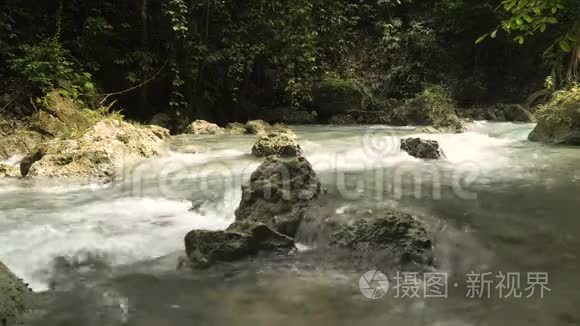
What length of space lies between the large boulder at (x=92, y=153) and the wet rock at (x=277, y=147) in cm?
171

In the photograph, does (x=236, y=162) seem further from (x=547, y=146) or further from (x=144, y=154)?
(x=547, y=146)

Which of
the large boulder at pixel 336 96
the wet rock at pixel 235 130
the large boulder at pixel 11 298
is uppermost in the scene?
the large boulder at pixel 336 96

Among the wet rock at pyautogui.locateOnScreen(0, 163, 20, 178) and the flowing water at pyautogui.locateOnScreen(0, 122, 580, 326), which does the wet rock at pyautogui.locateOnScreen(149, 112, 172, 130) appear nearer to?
the flowing water at pyautogui.locateOnScreen(0, 122, 580, 326)

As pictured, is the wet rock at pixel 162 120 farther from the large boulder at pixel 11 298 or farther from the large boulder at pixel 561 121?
Result: the large boulder at pixel 11 298

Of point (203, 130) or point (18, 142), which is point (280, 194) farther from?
point (203, 130)

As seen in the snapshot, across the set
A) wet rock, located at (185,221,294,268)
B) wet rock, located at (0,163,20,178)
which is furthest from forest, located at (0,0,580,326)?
wet rock, located at (0,163,20,178)

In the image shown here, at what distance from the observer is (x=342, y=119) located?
1459 centimetres

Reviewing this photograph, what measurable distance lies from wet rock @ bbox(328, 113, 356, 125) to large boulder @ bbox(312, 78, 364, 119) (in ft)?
0.79

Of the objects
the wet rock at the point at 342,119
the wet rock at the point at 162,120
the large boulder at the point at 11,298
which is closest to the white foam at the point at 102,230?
the large boulder at the point at 11,298

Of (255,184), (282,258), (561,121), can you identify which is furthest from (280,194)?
(561,121)

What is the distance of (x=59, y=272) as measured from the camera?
11.5 feet

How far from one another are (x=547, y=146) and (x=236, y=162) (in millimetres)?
5816

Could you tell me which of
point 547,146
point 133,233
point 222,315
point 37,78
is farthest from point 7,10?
point 547,146

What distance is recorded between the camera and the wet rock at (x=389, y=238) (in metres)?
3.62
